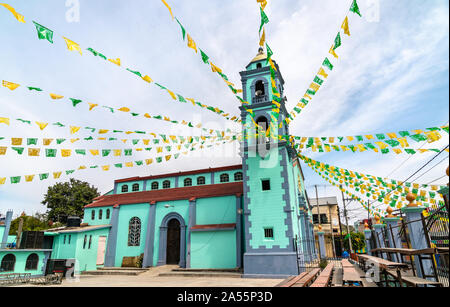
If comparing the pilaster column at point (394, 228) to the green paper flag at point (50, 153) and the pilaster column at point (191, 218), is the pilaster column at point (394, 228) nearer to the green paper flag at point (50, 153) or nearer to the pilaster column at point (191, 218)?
the pilaster column at point (191, 218)

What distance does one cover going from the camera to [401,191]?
32.8ft

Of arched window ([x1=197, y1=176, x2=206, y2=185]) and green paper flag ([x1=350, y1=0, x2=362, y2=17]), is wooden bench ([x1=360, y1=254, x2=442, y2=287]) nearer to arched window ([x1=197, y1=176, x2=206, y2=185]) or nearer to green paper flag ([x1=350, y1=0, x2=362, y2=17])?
green paper flag ([x1=350, y1=0, x2=362, y2=17])

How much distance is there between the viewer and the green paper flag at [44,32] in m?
5.18

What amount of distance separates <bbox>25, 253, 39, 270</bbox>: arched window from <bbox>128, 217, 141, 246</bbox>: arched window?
646 centimetres

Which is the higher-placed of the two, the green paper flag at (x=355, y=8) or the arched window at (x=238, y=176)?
the arched window at (x=238, y=176)

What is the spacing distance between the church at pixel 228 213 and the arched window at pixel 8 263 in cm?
540

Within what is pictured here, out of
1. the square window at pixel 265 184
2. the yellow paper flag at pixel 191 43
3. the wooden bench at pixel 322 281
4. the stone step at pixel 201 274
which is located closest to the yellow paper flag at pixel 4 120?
the yellow paper flag at pixel 191 43

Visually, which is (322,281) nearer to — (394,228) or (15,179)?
(394,228)

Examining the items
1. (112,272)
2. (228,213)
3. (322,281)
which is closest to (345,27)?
(322,281)

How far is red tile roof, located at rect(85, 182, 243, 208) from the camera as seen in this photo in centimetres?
1982

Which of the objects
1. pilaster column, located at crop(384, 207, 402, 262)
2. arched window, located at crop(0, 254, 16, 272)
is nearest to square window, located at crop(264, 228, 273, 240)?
pilaster column, located at crop(384, 207, 402, 262)

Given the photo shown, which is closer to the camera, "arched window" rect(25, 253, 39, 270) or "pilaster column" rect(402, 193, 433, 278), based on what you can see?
"pilaster column" rect(402, 193, 433, 278)
